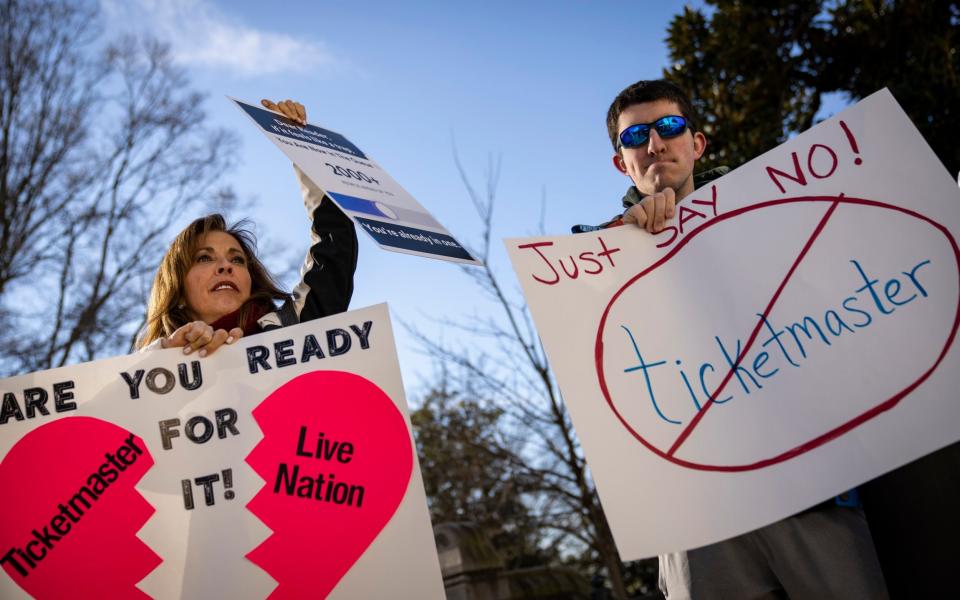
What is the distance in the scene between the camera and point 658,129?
2.23m

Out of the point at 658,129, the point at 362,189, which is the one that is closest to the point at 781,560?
the point at 658,129

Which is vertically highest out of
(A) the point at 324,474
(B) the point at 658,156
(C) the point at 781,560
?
(B) the point at 658,156

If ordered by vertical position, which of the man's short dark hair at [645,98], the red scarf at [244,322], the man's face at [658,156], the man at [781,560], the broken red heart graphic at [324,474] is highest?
the man's short dark hair at [645,98]

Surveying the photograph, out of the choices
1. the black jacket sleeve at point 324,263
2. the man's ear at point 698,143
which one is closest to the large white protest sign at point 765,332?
the man's ear at point 698,143

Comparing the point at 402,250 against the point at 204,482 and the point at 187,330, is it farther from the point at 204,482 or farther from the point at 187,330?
the point at 204,482

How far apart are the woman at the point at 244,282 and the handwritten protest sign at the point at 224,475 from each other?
47 cm

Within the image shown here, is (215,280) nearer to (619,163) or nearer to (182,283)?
(182,283)

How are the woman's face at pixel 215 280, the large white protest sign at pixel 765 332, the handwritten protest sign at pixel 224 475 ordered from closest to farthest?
1. the large white protest sign at pixel 765 332
2. the handwritten protest sign at pixel 224 475
3. the woman's face at pixel 215 280

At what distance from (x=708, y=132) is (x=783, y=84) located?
78 centimetres

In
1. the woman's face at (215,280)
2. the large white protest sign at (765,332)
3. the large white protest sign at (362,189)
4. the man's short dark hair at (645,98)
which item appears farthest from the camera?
the woman's face at (215,280)

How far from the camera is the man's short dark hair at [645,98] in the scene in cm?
Answer: 232

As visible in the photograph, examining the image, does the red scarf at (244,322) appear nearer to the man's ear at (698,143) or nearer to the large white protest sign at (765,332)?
the large white protest sign at (765,332)

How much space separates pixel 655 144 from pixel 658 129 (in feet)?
0.20

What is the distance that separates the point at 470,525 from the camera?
5699 millimetres
